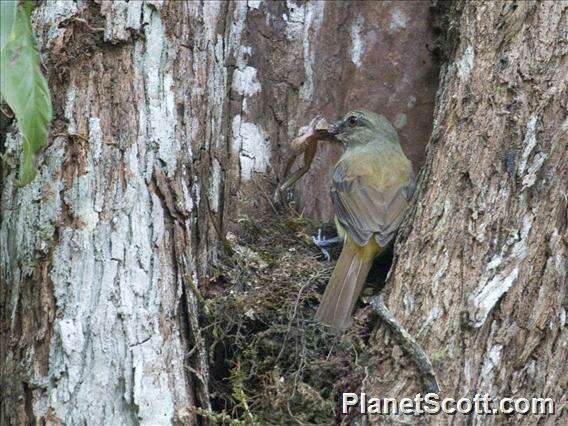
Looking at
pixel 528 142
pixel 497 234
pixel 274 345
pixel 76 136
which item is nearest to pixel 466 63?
pixel 528 142

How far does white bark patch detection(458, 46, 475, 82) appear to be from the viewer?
461cm

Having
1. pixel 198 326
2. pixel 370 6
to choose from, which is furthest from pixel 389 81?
pixel 198 326

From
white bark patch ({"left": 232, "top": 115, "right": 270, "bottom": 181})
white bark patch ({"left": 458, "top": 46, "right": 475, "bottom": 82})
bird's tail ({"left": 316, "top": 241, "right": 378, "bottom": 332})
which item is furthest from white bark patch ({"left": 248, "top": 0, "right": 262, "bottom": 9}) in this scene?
bird's tail ({"left": 316, "top": 241, "right": 378, "bottom": 332})

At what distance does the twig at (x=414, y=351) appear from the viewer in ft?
12.7

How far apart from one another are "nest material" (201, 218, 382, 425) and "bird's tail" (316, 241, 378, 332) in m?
0.07

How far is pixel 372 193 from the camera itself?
17.9 ft

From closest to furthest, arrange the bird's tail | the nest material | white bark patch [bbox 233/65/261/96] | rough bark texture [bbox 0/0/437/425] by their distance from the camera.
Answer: rough bark texture [bbox 0/0/437/425] → the nest material → the bird's tail → white bark patch [bbox 233/65/261/96]

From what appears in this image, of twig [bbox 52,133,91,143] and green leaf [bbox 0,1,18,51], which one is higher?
green leaf [bbox 0,1,18,51]

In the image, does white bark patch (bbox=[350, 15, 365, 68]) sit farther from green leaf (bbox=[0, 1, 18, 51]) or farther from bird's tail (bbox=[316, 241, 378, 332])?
green leaf (bbox=[0, 1, 18, 51])

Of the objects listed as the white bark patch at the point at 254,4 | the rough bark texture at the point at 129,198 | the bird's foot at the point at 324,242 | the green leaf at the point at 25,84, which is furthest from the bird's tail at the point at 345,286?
the green leaf at the point at 25,84

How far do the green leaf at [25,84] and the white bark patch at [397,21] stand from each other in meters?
3.45

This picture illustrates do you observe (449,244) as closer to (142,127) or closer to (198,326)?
(198,326)

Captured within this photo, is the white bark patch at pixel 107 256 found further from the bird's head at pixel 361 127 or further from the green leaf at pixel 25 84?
the bird's head at pixel 361 127

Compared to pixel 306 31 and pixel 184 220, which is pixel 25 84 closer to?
pixel 184 220
